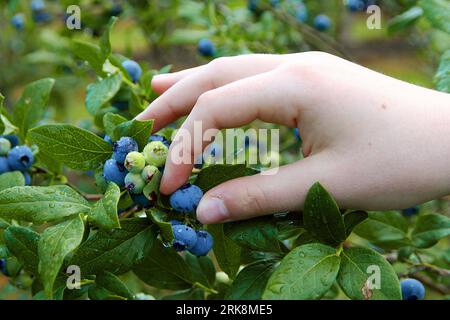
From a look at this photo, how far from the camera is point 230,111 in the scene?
1.02 meters

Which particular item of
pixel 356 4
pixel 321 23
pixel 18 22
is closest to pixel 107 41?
pixel 356 4

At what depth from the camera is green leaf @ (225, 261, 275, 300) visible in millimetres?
1098

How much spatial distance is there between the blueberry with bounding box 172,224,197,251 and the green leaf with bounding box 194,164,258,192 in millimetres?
100

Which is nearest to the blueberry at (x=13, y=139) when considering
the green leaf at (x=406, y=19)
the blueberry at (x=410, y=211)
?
the green leaf at (x=406, y=19)

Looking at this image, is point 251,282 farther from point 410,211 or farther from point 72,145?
point 410,211

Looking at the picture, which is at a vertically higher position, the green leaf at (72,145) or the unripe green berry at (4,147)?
the green leaf at (72,145)

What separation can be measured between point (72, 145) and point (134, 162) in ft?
0.49

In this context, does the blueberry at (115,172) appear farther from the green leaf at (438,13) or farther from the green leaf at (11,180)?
the green leaf at (438,13)

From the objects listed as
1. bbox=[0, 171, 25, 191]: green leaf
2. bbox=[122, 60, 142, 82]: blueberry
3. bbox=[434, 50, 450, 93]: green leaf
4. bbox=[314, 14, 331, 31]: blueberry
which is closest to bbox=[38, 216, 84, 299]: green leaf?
bbox=[0, 171, 25, 191]: green leaf

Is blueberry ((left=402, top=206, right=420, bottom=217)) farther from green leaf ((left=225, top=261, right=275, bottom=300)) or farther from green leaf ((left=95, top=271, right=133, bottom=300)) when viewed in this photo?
green leaf ((left=95, top=271, right=133, bottom=300))

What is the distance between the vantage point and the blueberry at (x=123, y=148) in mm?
1051

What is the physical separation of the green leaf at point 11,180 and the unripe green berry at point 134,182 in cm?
33

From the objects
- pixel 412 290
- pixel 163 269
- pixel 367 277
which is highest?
pixel 367 277
